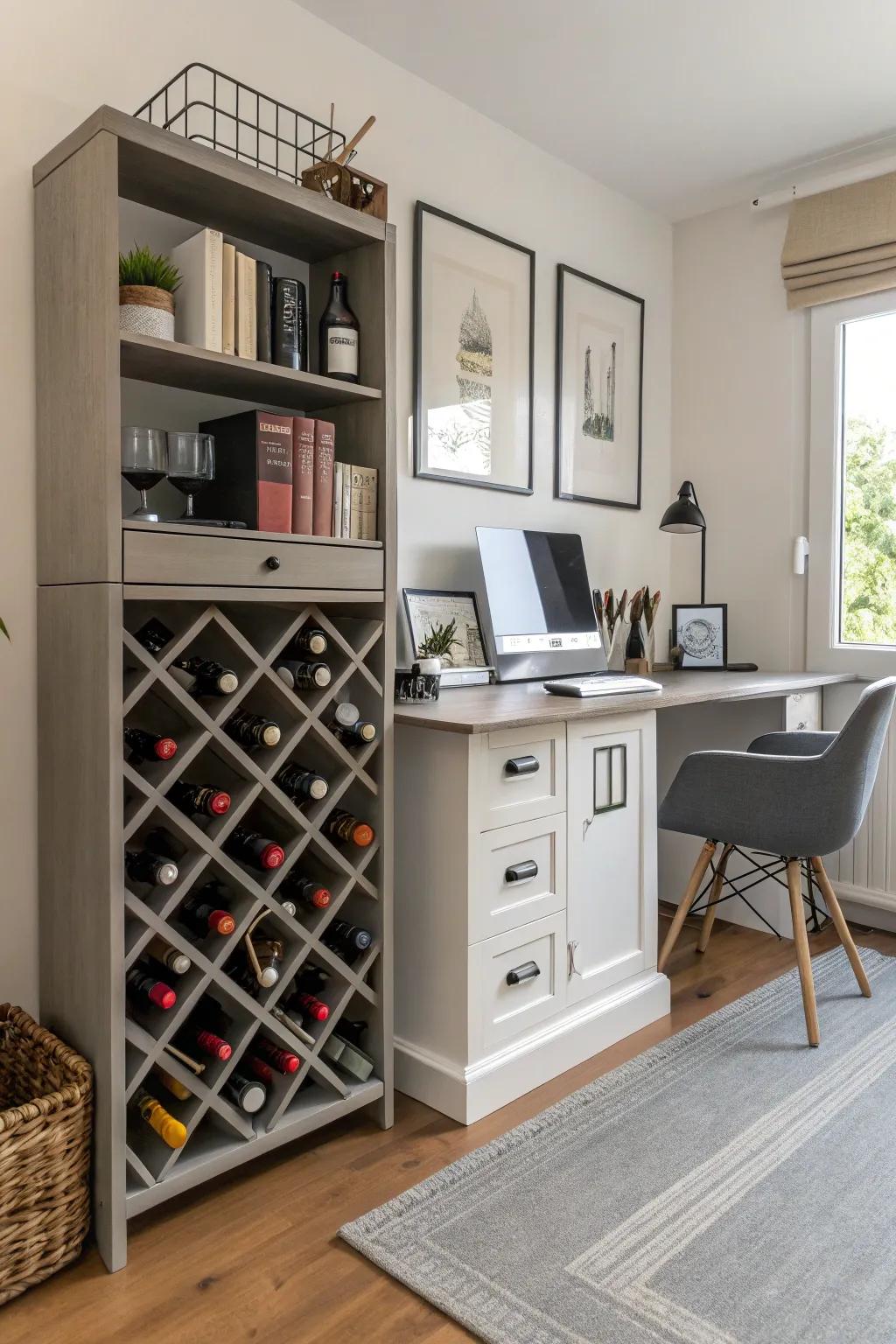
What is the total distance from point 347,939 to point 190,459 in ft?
3.23

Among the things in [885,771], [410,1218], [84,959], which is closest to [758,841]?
[885,771]

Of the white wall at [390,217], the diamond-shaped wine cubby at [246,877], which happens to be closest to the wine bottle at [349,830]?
the diamond-shaped wine cubby at [246,877]

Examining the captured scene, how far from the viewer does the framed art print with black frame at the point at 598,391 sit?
10.2 feet

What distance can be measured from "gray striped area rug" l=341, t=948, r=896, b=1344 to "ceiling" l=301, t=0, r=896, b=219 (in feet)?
8.32

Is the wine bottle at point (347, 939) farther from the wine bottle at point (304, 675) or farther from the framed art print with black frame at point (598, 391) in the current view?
the framed art print with black frame at point (598, 391)

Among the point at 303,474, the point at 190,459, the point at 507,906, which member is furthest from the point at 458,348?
the point at 507,906

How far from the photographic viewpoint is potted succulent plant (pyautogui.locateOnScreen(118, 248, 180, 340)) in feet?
5.25

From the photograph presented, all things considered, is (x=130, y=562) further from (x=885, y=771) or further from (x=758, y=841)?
(x=885, y=771)

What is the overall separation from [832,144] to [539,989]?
2.74m

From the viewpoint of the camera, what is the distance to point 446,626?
261 cm

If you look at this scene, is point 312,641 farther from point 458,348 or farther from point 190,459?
point 458,348

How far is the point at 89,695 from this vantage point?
5.13 feet

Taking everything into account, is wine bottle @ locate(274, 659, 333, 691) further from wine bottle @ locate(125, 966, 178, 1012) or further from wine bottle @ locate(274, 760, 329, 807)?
wine bottle @ locate(125, 966, 178, 1012)

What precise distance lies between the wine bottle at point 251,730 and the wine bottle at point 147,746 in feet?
0.51
